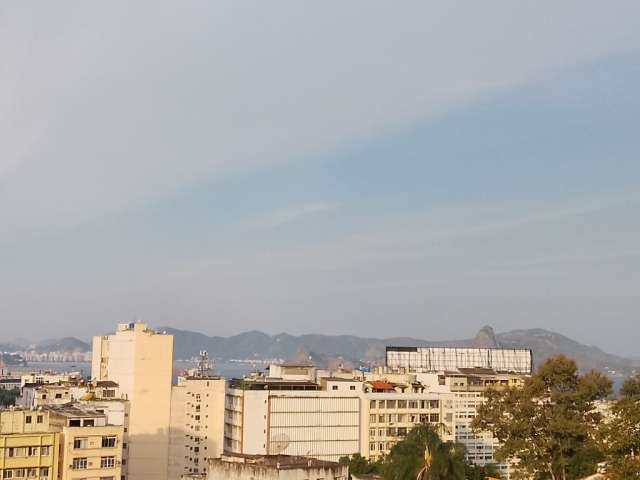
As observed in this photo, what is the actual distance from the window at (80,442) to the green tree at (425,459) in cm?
1924

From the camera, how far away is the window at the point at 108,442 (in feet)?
188

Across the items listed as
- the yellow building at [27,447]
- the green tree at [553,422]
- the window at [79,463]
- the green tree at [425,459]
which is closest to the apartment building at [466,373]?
the green tree at [425,459]

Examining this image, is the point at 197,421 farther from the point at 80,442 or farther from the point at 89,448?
the point at 80,442

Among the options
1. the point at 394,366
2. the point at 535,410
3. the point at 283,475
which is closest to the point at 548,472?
the point at 535,410

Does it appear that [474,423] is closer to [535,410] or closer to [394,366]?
[535,410]

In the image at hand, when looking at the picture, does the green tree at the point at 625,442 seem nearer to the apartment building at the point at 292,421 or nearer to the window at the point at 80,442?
the window at the point at 80,442

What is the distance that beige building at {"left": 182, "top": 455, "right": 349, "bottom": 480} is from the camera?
46.0 metres

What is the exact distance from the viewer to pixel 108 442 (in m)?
57.8

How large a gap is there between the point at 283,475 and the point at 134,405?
40.5 m

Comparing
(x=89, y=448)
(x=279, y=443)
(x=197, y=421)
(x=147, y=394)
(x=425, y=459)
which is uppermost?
(x=147, y=394)

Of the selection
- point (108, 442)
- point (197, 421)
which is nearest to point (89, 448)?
point (108, 442)

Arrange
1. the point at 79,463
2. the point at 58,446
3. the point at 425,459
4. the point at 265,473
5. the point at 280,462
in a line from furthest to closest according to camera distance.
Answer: the point at 79,463, the point at 58,446, the point at 425,459, the point at 280,462, the point at 265,473

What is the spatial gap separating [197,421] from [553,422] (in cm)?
4917

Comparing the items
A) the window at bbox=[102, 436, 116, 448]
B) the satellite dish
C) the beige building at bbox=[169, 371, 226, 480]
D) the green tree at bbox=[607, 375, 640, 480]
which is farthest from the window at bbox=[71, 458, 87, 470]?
the green tree at bbox=[607, 375, 640, 480]
